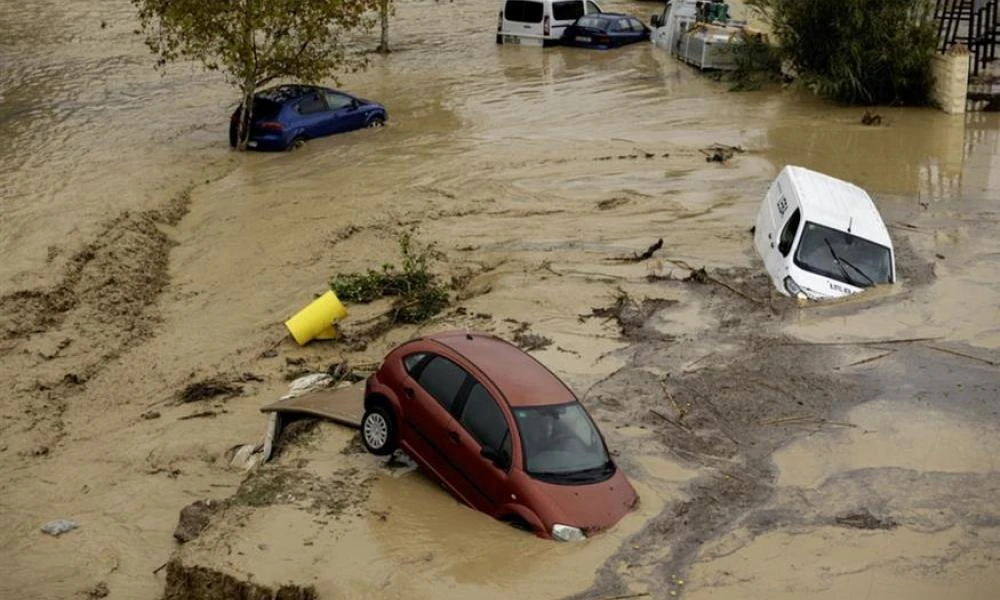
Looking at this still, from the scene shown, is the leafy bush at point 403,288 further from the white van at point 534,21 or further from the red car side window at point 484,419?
the white van at point 534,21

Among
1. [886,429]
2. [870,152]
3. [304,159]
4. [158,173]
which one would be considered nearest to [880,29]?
[870,152]

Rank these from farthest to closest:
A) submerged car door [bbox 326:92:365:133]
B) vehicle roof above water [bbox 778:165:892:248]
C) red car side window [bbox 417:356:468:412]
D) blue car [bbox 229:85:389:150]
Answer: submerged car door [bbox 326:92:365:133] → blue car [bbox 229:85:389:150] → vehicle roof above water [bbox 778:165:892:248] → red car side window [bbox 417:356:468:412]

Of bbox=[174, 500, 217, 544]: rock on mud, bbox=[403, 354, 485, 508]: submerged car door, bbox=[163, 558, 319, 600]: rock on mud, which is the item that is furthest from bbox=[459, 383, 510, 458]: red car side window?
bbox=[174, 500, 217, 544]: rock on mud

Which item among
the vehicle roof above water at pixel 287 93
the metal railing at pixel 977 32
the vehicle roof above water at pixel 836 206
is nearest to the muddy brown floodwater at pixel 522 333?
the vehicle roof above water at pixel 836 206

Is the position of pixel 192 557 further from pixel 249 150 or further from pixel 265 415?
pixel 249 150

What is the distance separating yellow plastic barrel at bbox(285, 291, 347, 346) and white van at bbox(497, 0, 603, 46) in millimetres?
21861

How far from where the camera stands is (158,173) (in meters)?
25.0

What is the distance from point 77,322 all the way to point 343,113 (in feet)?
34.2

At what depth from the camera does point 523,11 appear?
37.5m

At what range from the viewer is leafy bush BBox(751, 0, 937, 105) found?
2950cm

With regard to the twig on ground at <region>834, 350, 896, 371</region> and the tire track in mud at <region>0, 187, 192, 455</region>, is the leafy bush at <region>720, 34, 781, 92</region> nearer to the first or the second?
the tire track in mud at <region>0, 187, 192, 455</region>

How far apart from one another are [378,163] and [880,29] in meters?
11.6

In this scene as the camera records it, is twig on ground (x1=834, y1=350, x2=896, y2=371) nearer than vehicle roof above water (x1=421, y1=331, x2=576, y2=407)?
No

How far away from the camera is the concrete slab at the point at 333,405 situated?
43.8ft
